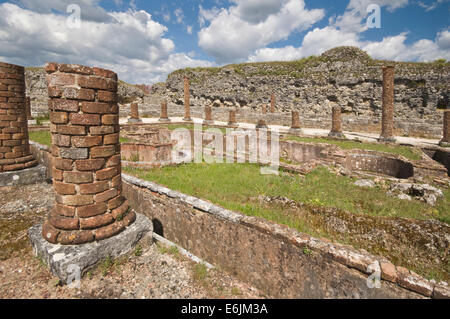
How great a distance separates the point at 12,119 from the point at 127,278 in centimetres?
532

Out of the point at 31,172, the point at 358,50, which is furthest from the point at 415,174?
the point at 358,50

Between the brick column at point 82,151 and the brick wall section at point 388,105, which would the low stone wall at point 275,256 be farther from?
the brick wall section at point 388,105

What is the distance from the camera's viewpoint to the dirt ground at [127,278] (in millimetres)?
2520

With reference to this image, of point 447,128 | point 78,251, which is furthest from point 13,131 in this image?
point 447,128

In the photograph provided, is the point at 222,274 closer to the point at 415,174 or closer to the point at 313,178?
the point at 313,178

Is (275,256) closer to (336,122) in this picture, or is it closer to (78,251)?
(78,251)

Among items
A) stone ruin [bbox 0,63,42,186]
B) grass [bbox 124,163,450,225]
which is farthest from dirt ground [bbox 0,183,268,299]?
stone ruin [bbox 0,63,42,186]

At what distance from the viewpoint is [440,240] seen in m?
3.64

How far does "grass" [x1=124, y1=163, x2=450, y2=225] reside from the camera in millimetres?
4963

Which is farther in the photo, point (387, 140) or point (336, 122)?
point (336, 122)

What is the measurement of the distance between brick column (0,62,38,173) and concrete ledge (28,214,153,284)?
3.63 meters

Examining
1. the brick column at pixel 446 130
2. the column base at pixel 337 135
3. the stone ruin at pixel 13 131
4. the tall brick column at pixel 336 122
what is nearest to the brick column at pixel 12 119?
the stone ruin at pixel 13 131

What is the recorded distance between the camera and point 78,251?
2.68 m
